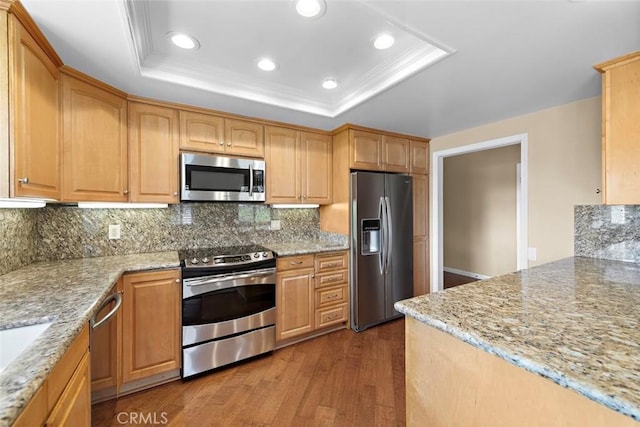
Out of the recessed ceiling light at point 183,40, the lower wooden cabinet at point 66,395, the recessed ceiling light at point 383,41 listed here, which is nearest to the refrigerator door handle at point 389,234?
the recessed ceiling light at point 383,41

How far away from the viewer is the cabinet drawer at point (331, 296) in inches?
105

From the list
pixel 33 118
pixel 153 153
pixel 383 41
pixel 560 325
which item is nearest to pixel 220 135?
pixel 153 153

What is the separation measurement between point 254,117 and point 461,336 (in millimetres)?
2454

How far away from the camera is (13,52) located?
117 centimetres

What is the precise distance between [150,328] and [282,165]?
1.82 meters

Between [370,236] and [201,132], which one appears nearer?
[201,132]

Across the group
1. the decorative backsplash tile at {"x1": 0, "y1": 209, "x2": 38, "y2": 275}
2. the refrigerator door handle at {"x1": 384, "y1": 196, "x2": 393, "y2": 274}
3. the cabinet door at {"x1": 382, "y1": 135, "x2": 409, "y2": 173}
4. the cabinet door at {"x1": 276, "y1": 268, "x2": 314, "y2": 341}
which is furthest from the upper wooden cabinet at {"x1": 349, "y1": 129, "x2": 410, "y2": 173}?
the decorative backsplash tile at {"x1": 0, "y1": 209, "x2": 38, "y2": 275}

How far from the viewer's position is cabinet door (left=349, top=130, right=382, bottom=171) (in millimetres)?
2842

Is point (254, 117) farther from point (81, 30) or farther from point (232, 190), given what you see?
point (81, 30)

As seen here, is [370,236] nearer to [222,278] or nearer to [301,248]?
[301,248]

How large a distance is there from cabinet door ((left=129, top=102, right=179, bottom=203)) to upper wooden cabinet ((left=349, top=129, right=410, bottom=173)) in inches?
68.2

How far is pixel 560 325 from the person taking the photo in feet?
2.81

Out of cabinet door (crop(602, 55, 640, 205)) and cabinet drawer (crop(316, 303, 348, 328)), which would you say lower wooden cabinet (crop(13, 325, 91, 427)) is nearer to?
cabinet drawer (crop(316, 303, 348, 328))

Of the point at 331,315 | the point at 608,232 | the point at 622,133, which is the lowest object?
the point at 331,315
